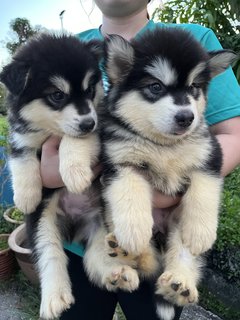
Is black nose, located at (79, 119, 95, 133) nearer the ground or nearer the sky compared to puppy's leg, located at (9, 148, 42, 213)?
nearer the sky

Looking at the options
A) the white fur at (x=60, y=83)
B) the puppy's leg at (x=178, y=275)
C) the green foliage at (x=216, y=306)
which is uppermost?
the white fur at (x=60, y=83)

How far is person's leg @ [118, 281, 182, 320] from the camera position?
2314mm

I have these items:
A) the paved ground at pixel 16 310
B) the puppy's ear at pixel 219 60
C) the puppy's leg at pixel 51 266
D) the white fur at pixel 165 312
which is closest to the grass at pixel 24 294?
the paved ground at pixel 16 310

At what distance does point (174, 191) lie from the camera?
7.22 ft

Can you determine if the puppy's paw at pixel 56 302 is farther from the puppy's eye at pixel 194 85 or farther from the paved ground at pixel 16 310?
the paved ground at pixel 16 310

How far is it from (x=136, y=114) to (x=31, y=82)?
64 cm

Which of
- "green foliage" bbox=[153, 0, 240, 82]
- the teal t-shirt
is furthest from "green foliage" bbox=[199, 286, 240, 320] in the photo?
"green foliage" bbox=[153, 0, 240, 82]

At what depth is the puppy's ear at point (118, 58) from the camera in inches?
81.4

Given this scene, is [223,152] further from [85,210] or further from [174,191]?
[85,210]

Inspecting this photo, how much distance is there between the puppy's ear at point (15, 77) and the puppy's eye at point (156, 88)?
0.70 m

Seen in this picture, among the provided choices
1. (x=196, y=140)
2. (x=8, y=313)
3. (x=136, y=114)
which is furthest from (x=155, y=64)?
(x=8, y=313)

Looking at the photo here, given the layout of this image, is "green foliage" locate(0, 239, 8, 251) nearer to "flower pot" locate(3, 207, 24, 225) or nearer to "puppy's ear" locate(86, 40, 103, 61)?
"flower pot" locate(3, 207, 24, 225)

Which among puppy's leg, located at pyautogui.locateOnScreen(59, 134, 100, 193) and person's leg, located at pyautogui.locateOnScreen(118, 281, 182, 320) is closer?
puppy's leg, located at pyautogui.locateOnScreen(59, 134, 100, 193)

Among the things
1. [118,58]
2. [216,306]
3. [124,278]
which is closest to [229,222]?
[216,306]
